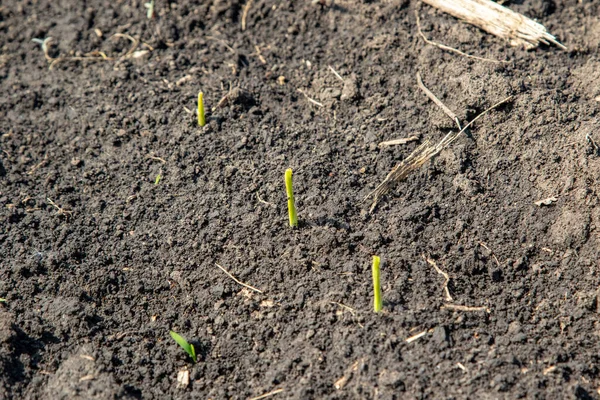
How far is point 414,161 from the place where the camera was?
2832 millimetres

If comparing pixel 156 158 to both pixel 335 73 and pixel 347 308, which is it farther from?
pixel 347 308

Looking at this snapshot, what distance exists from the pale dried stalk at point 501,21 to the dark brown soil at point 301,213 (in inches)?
2.0

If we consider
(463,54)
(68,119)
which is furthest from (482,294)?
(68,119)

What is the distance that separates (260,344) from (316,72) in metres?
1.61

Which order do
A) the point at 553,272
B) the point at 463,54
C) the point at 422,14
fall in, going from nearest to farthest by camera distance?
the point at 553,272
the point at 463,54
the point at 422,14

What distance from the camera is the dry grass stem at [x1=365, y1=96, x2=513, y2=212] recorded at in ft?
9.05

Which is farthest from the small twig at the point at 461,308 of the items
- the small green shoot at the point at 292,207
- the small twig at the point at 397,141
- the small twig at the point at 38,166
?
the small twig at the point at 38,166

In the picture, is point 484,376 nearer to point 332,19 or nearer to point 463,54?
point 463,54

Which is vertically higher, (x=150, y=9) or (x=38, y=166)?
(x=150, y=9)

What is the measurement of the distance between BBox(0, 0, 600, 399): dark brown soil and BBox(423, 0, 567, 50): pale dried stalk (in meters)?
0.05

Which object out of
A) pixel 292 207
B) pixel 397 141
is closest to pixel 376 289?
pixel 292 207

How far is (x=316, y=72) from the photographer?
3.33 m

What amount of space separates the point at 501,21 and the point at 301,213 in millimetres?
1578

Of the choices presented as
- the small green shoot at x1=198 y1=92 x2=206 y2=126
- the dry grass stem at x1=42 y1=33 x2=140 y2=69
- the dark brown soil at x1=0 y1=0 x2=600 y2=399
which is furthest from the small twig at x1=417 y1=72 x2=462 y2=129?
the dry grass stem at x1=42 y1=33 x2=140 y2=69
